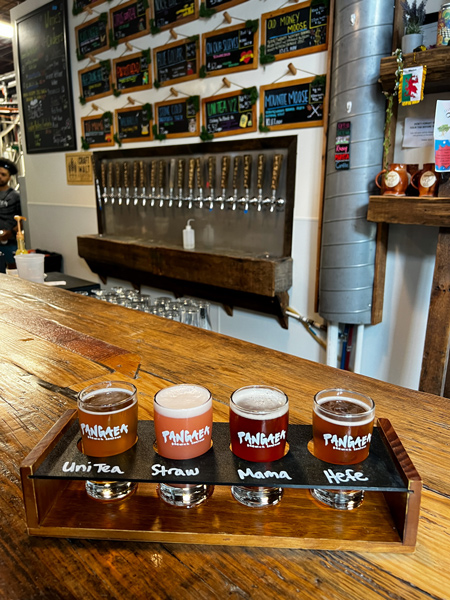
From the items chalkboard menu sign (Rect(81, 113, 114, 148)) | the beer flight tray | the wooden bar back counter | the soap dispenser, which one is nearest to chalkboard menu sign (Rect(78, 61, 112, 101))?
chalkboard menu sign (Rect(81, 113, 114, 148))

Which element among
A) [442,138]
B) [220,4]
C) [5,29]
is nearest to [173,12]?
[220,4]

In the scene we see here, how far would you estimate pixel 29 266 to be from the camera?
2.92 m

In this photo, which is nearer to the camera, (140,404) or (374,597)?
(374,597)

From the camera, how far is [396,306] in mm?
2783

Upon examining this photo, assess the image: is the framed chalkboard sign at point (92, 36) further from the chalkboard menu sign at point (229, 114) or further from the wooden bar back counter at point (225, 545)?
the wooden bar back counter at point (225, 545)

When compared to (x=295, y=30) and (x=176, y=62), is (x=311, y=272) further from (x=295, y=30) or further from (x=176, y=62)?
(x=176, y=62)

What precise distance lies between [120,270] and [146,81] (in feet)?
5.80

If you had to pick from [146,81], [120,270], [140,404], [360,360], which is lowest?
[360,360]

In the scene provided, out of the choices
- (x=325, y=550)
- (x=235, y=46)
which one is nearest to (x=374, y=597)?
(x=325, y=550)

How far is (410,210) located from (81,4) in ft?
13.5

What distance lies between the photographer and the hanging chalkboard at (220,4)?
322 centimetres

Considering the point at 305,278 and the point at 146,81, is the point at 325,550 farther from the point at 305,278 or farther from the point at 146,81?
the point at 146,81

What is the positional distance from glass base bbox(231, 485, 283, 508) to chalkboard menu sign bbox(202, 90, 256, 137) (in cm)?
301

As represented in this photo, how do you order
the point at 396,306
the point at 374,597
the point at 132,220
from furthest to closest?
the point at 132,220 → the point at 396,306 → the point at 374,597
